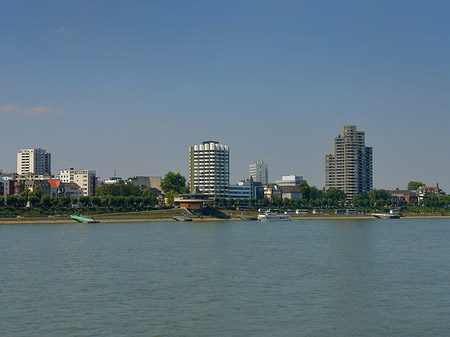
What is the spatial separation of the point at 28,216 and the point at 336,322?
125 metres

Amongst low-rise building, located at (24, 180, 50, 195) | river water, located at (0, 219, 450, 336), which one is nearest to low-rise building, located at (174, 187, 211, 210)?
low-rise building, located at (24, 180, 50, 195)

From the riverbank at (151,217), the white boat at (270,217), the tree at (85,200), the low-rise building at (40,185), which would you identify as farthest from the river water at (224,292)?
the low-rise building at (40,185)

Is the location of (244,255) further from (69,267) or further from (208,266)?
(69,267)

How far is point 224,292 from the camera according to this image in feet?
139

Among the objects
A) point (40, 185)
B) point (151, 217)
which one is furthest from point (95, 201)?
point (40, 185)

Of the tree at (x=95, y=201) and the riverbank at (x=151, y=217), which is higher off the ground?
the tree at (x=95, y=201)

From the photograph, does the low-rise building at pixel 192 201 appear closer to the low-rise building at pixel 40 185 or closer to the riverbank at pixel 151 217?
the riverbank at pixel 151 217

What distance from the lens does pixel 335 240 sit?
8956cm

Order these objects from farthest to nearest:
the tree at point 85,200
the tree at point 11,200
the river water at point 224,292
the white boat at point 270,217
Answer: the white boat at point 270,217, the tree at point 85,200, the tree at point 11,200, the river water at point 224,292

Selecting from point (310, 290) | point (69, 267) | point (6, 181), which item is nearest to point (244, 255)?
point (69, 267)

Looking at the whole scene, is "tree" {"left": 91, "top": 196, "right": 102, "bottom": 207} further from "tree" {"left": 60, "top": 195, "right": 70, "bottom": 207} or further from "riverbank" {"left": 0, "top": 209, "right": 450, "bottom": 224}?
"riverbank" {"left": 0, "top": 209, "right": 450, "bottom": 224}

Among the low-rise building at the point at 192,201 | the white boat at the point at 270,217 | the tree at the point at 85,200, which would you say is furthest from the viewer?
the low-rise building at the point at 192,201

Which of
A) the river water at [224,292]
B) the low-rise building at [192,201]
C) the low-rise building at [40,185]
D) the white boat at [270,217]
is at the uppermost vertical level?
the low-rise building at [40,185]

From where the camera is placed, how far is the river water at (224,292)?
32.7 m
